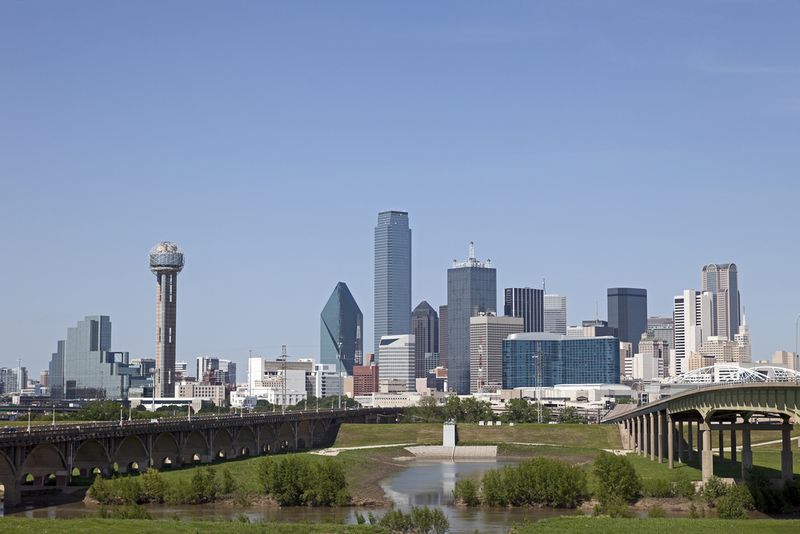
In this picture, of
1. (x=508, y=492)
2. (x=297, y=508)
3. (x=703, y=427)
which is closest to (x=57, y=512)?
(x=297, y=508)

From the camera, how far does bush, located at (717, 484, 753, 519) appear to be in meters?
101

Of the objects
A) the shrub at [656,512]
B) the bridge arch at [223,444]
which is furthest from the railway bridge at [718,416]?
the bridge arch at [223,444]

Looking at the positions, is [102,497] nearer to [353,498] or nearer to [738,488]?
[353,498]

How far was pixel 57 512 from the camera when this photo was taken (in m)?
106

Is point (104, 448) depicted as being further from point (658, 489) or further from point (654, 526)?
point (654, 526)

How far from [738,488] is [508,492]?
2013 cm

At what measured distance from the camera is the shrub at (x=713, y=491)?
110956mm

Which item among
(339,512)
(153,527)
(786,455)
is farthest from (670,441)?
(153,527)

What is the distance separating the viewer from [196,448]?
166500 millimetres

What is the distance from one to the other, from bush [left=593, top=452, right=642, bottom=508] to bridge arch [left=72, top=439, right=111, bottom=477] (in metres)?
52.5

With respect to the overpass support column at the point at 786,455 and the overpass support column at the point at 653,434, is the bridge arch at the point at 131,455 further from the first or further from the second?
the overpass support column at the point at 786,455

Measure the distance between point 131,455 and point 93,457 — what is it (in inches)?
399

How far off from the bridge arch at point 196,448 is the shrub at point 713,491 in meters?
73.4

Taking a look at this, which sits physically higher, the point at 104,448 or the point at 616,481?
the point at 104,448
